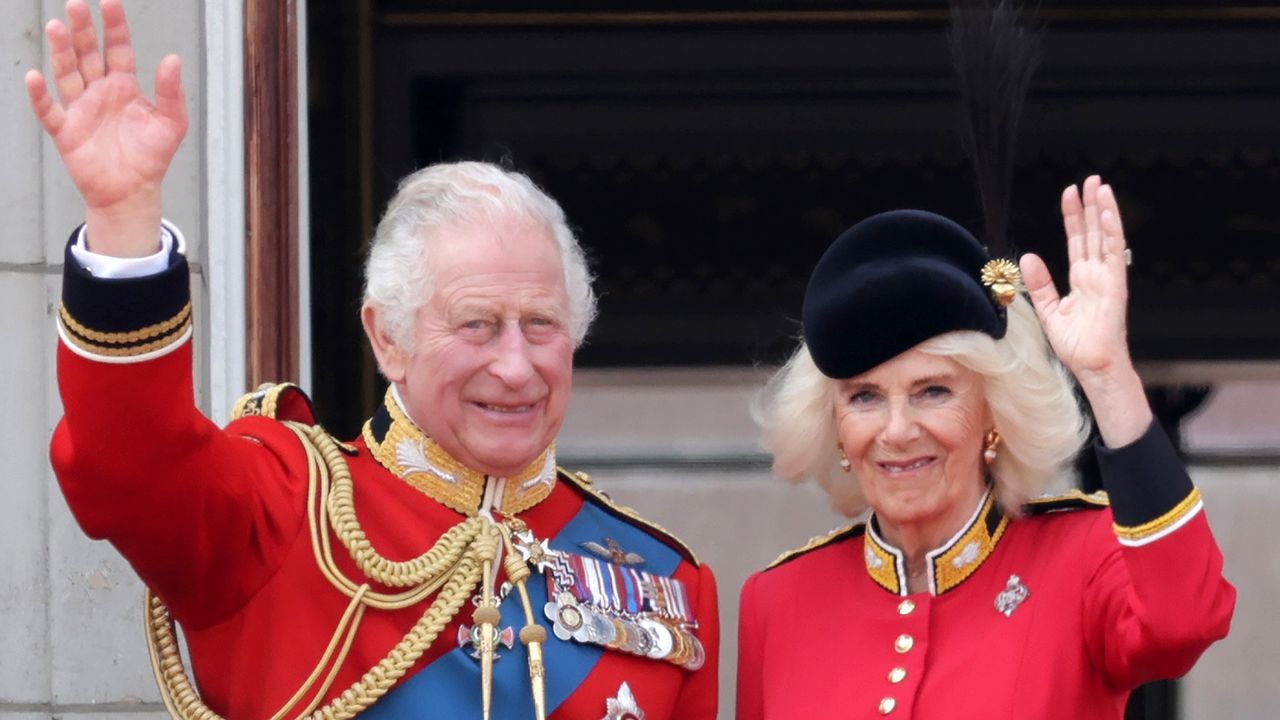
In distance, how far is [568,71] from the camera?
4.33 m

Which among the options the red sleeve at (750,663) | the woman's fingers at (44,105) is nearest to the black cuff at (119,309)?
the woman's fingers at (44,105)

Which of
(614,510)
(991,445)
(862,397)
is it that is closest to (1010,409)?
(991,445)

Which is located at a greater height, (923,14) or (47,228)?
(923,14)

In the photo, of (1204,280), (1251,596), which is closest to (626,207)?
(1204,280)

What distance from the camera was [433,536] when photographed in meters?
2.67

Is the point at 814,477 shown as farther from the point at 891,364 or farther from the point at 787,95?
the point at 787,95

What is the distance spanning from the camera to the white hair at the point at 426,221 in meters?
2.66

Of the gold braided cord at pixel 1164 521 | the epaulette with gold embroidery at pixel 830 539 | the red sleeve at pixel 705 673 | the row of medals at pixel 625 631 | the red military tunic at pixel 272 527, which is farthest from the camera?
the epaulette with gold embroidery at pixel 830 539

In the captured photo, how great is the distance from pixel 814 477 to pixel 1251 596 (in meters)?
1.77

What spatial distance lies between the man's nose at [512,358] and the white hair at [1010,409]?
0.42 m

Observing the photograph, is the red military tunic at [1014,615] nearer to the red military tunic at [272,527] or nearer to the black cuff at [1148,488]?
the black cuff at [1148,488]

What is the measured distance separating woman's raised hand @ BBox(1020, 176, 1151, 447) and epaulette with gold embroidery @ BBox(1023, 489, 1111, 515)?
29 cm

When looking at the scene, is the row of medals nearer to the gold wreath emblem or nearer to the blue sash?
the blue sash

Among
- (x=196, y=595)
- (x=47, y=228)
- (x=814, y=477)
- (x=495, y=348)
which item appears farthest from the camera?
(x=47, y=228)
